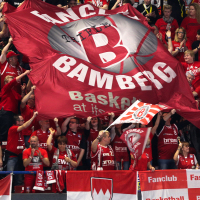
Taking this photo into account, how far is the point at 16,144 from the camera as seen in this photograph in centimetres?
1037

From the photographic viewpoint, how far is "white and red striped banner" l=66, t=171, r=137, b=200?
29.8ft

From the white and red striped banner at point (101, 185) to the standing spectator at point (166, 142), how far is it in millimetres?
1993

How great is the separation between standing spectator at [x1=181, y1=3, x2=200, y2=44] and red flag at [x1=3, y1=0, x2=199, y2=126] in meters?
3.00

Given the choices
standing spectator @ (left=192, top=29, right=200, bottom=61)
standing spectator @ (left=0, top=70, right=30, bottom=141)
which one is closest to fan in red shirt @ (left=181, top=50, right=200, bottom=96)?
standing spectator @ (left=192, top=29, right=200, bottom=61)

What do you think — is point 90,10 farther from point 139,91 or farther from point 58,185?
point 58,185

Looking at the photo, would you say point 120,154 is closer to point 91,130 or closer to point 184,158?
point 91,130

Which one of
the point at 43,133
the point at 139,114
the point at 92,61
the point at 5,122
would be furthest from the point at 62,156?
the point at 92,61

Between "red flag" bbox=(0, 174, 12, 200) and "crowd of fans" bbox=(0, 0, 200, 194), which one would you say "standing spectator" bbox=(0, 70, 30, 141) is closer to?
"crowd of fans" bbox=(0, 0, 200, 194)

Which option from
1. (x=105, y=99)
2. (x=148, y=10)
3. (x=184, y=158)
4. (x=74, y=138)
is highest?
(x=148, y=10)

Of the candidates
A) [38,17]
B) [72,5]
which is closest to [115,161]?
[38,17]

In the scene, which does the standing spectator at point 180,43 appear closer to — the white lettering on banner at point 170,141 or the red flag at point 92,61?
the red flag at point 92,61

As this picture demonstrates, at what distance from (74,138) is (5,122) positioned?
1.65 m

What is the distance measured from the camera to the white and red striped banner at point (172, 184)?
9.21 meters

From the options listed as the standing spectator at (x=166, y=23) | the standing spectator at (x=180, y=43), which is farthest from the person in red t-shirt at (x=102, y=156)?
the standing spectator at (x=166, y=23)
